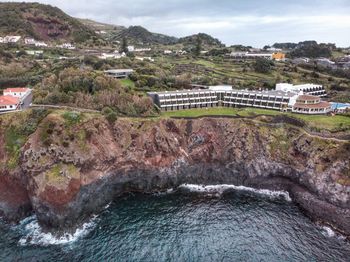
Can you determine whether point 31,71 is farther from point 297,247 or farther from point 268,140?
point 297,247

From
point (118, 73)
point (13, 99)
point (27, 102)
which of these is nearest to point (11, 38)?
point (118, 73)

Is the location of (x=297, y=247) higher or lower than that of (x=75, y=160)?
lower

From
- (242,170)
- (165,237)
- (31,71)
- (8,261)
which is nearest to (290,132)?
(242,170)

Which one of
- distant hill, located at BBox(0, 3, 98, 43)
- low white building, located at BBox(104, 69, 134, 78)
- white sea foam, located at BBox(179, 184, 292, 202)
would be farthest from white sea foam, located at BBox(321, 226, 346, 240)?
distant hill, located at BBox(0, 3, 98, 43)

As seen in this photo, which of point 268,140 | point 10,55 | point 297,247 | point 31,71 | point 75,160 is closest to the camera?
point 297,247

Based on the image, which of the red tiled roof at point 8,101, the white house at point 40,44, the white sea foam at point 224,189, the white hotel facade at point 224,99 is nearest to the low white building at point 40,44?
the white house at point 40,44

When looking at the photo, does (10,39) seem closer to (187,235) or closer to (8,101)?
(8,101)
